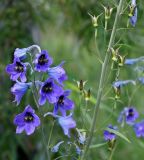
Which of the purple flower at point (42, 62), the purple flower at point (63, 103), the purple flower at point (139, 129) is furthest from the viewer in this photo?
the purple flower at point (139, 129)

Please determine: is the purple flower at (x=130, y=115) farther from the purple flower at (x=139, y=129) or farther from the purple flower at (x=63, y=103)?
the purple flower at (x=63, y=103)

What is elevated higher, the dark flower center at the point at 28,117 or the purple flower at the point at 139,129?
the dark flower center at the point at 28,117

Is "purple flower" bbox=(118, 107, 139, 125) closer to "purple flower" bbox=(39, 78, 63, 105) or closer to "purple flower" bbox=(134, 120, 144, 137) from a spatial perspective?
"purple flower" bbox=(134, 120, 144, 137)

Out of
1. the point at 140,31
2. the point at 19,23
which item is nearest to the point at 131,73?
the point at 140,31

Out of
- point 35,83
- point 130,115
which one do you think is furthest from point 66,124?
point 130,115

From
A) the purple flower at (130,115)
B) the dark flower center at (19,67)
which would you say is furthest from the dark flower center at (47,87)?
the purple flower at (130,115)

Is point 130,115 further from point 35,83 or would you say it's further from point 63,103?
point 35,83

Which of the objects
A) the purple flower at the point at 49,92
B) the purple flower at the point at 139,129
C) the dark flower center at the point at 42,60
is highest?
the dark flower center at the point at 42,60
